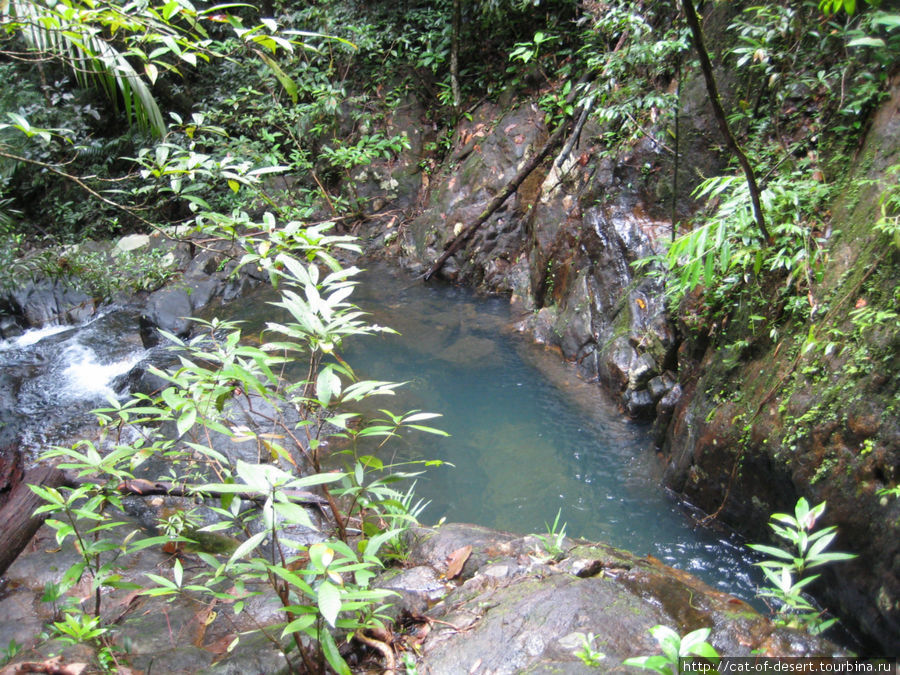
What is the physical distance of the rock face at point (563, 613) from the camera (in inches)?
68.7

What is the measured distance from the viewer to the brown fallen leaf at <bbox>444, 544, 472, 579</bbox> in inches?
93.7

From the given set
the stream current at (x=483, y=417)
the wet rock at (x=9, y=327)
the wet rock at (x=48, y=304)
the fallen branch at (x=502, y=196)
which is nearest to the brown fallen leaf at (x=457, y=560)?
the stream current at (x=483, y=417)

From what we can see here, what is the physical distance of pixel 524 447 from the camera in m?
4.20

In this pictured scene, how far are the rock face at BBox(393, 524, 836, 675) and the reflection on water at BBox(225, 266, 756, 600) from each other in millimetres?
790

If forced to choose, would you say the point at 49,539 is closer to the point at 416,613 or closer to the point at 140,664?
the point at 140,664

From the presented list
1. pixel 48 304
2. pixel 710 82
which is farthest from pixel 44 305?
pixel 710 82

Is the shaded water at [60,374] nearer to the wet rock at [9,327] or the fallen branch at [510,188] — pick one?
the wet rock at [9,327]

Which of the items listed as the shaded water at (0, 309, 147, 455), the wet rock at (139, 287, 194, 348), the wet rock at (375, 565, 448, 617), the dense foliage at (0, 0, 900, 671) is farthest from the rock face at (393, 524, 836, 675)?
the wet rock at (139, 287, 194, 348)

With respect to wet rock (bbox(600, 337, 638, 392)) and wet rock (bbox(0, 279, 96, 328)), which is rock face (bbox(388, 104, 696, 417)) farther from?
wet rock (bbox(0, 279, 96, 328))

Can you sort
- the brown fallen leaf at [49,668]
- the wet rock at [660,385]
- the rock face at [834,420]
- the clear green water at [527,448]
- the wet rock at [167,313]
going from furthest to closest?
the wet rock at [167,313] < the wet rock at [660,385] < the clear green water at [527,448] < the rock face at [834,420] < the brown fallen leaf at [49,668]

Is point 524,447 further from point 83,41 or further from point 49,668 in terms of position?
point 83,41

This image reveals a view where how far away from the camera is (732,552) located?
301 cm

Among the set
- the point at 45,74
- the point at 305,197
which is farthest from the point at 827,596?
the point at 45,74

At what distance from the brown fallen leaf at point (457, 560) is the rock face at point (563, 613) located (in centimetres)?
1
